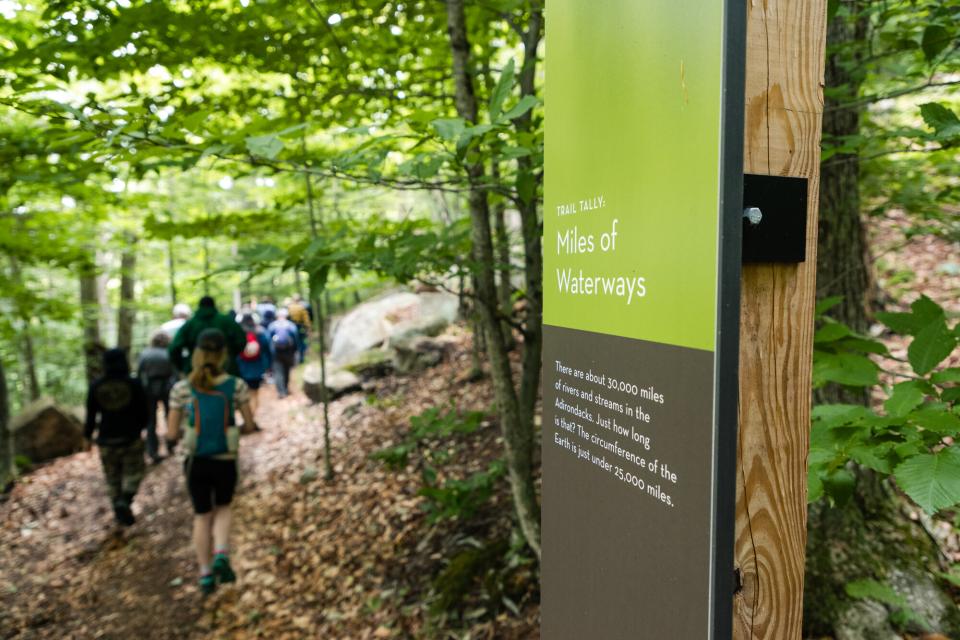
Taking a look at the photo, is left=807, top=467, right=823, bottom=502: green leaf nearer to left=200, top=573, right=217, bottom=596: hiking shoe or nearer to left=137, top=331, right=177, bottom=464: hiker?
left=200, top=573, right=217, bottom=596: hiking shoe

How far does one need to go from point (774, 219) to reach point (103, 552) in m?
7.93

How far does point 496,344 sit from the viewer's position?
4262 millimetres

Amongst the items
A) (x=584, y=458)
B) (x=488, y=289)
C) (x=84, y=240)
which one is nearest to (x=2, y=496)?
(x=84, y=240)

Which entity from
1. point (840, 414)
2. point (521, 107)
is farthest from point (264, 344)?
point (840, 414)

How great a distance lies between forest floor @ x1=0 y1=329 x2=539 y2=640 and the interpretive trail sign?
2839 mm

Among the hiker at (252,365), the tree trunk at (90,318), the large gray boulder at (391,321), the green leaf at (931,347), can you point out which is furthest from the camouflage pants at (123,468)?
the green leaf at (931,347)

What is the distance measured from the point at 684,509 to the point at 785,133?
2.52 ft

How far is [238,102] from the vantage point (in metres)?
4.39

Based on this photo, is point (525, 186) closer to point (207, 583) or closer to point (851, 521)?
point (851, 521)

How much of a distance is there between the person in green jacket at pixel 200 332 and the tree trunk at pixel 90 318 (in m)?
0.95

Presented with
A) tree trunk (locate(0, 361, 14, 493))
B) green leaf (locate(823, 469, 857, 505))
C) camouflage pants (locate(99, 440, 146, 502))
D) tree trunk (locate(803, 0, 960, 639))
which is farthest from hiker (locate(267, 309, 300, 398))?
green leaf (locate(823, 469, 857, 505))

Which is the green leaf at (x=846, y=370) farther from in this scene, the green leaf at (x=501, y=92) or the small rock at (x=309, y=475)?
the small rock at (x=309, y=475)

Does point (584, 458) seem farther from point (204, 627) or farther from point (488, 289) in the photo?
point (204, 627)

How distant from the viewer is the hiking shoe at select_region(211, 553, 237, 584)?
5.41m
